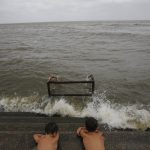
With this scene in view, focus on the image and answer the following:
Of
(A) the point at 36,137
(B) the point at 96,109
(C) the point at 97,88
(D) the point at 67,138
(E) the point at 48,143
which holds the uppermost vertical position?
(E) the point at 48,143

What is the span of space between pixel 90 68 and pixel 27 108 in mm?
7225

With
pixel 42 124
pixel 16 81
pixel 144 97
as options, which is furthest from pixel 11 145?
pixel 16 81

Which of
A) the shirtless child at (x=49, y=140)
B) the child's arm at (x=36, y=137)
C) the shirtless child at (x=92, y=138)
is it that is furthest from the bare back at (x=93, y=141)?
the child's arm at (x=36, y=137)

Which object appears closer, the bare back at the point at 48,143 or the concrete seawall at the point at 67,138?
the bare back at the point at 48,143

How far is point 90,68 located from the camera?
608 inches

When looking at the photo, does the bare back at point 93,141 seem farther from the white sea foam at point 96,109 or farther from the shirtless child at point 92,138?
the white sea foam at point 96,109

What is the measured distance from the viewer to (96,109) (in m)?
8.69

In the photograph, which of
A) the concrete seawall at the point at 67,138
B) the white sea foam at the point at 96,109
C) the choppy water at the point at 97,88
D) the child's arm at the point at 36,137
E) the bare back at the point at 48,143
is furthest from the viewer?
the choppy water at the point at 97,88

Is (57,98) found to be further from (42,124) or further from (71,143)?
(71,143)

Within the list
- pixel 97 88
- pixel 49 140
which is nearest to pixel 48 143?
pixel 49 140

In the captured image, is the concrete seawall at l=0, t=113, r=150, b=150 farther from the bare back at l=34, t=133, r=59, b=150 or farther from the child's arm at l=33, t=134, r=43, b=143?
the bare back at l=34, t=133, r=59, b=150

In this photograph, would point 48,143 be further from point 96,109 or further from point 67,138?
point 96,109

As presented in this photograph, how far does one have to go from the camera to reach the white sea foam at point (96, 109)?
7636mm

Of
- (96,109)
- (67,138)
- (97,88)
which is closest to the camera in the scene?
(67,138)
